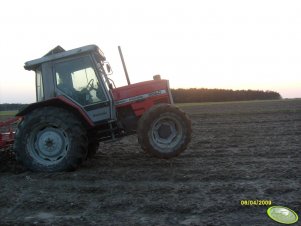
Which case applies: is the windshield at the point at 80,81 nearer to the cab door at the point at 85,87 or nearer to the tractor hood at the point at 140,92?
the cab door at the point at 85,87

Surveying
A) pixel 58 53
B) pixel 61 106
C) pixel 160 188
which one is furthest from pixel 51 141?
pixel 160 188

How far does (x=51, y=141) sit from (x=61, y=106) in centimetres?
68

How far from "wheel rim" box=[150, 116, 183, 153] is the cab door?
0.86m

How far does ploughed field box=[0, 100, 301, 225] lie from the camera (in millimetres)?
5230

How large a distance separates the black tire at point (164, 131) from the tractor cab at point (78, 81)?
731 millimetres

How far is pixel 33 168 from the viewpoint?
780cm

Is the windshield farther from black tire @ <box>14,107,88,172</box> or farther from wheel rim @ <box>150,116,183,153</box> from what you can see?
wheel rim @ <box>150,116,183,153</box>

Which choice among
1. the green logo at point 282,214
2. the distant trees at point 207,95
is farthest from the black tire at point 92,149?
the distant trees at point 207,95

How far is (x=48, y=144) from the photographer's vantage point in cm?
787

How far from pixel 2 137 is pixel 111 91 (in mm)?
2552

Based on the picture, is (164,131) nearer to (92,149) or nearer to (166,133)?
(166,133)

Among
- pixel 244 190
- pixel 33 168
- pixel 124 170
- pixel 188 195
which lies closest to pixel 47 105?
pixel 33 168

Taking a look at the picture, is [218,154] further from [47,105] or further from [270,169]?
[47,105]

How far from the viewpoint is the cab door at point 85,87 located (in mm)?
8117
